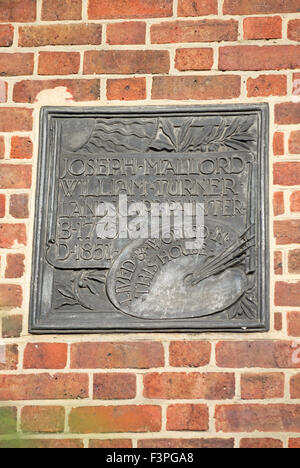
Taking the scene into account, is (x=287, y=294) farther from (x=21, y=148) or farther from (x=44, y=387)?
(x=21, y=148)

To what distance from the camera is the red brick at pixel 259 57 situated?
2680 millimetres

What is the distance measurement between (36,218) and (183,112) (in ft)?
2.14

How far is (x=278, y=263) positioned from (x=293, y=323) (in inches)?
8.3

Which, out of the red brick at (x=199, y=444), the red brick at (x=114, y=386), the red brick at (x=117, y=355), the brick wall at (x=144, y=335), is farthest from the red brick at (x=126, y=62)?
Result: the red brick at (x=199, y=444)

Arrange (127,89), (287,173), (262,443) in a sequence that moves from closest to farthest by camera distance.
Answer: (262,443)
(287,173)
(127,89)

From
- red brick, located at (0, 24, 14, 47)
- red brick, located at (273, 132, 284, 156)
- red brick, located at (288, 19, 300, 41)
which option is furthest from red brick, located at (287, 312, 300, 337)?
red brick, located at (0, 24, 14, 47)

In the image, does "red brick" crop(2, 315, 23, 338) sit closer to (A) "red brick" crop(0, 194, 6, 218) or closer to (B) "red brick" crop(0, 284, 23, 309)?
(B) "red brick" crop(0, 284, 23, 309)

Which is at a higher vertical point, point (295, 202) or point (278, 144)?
point (278, 144)

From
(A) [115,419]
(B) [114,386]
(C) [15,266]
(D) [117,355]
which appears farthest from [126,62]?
(A) [115,419]

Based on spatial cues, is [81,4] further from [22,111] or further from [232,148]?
[232,148]

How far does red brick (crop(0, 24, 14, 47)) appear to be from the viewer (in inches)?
109

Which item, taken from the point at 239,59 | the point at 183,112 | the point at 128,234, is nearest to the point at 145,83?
the point at 183,112

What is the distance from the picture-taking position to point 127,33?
2748 mm

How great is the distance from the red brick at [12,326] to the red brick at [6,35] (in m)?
1.03
